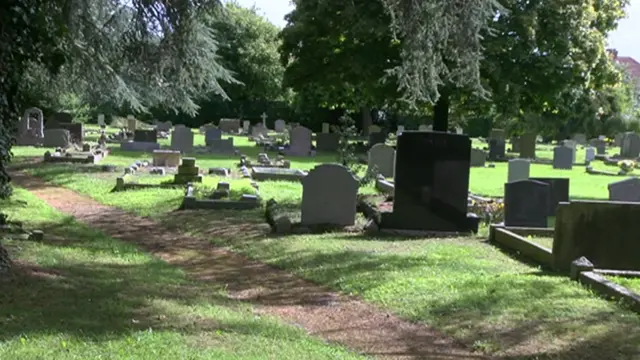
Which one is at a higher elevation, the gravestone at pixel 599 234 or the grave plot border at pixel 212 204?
the gravestone at pixel 599 234

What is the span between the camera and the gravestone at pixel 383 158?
21625 millimetres

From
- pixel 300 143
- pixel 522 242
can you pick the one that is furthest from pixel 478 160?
pixel 522 242

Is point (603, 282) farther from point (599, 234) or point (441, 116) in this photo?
Answer: point (441, 116)

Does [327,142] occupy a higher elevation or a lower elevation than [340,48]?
lower

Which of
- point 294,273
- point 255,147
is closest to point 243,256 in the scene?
point 294,273

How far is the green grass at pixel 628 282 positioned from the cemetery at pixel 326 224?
19cm

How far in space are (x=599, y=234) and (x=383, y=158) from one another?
42.7ft

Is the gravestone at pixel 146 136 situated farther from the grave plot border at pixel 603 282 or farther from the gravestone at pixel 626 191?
the grave plot border at pixel 603 282

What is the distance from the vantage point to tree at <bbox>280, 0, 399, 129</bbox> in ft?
74.2

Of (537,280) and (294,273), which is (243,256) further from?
(537,280)

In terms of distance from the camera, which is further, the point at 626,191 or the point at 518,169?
the point at 518,169

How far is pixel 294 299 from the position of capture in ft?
25.7

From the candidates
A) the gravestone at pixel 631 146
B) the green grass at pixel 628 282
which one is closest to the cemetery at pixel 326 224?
the green grass at pixel 628 282

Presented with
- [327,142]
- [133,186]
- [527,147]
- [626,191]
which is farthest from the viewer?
[527,147]
